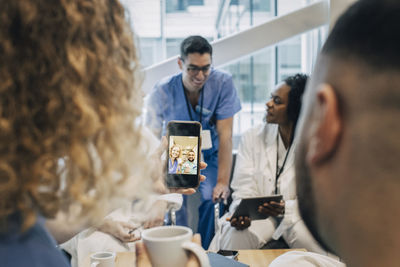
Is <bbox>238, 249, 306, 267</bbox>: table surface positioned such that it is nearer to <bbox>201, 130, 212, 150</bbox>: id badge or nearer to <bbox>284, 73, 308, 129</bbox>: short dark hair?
<bbox>201, 130, 212, 150</bbox>: id badge

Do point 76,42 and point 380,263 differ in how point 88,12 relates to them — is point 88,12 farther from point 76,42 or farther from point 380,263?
point 380,263

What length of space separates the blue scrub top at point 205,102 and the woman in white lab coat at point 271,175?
8.7 inches

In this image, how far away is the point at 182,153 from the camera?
1.51m

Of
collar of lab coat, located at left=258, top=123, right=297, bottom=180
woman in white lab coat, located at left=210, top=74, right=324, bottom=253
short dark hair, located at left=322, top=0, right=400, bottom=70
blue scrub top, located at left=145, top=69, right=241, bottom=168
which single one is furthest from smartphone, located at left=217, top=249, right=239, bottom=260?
blue scrub top, located at left=145, top=69, right=241, bottom=168

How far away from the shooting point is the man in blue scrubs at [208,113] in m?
2.45

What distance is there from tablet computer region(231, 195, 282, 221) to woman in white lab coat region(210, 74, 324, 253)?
52mm

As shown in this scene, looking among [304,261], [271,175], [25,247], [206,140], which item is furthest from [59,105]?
[271,175]

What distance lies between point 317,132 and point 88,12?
0.32 metres

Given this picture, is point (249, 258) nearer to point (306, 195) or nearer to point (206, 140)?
point (306, 195)

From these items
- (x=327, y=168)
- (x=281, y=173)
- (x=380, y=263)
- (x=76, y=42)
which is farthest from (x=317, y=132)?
(x=281, y=173)

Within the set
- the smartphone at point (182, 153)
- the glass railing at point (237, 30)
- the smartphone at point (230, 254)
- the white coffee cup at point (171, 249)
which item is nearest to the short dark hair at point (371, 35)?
the white coffee cup at point (171, 249)

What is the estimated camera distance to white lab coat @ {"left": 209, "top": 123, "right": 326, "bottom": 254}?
7.02ft

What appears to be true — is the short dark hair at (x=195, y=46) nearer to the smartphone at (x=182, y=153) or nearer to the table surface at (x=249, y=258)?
the smartphone at (x=182, y=153)

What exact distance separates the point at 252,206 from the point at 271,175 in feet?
1.26
